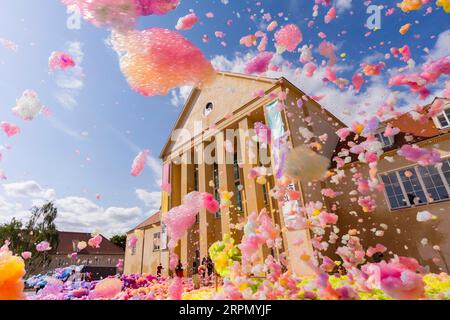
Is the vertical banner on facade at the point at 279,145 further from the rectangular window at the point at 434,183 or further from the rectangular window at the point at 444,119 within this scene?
the rectangular window at the point at 444,119

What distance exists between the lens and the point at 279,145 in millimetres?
13266

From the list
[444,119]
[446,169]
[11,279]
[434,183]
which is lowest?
[11,279]

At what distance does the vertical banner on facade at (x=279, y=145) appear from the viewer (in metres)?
12.1

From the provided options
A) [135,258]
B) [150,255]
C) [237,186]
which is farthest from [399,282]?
[135,258]

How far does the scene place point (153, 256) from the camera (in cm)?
2294

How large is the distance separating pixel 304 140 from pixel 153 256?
1725 cm

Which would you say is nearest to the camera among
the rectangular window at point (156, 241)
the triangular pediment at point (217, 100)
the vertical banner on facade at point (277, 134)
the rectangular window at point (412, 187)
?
the rectangular window at point (412, 187)

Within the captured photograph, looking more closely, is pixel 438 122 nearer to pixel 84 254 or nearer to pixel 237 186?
pixel 237 186

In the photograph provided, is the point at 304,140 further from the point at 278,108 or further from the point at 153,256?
the point at 153,256

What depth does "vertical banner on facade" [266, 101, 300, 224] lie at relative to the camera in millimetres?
12078

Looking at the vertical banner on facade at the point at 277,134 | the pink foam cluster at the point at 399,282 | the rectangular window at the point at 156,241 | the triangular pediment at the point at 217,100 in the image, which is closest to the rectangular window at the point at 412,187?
the vertical banner on facade at the point at 277,134

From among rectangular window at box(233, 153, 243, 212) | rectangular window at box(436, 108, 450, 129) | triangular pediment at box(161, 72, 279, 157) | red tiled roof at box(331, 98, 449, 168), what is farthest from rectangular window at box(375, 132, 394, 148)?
rectangular window at box(233, 153, 243, 212)
